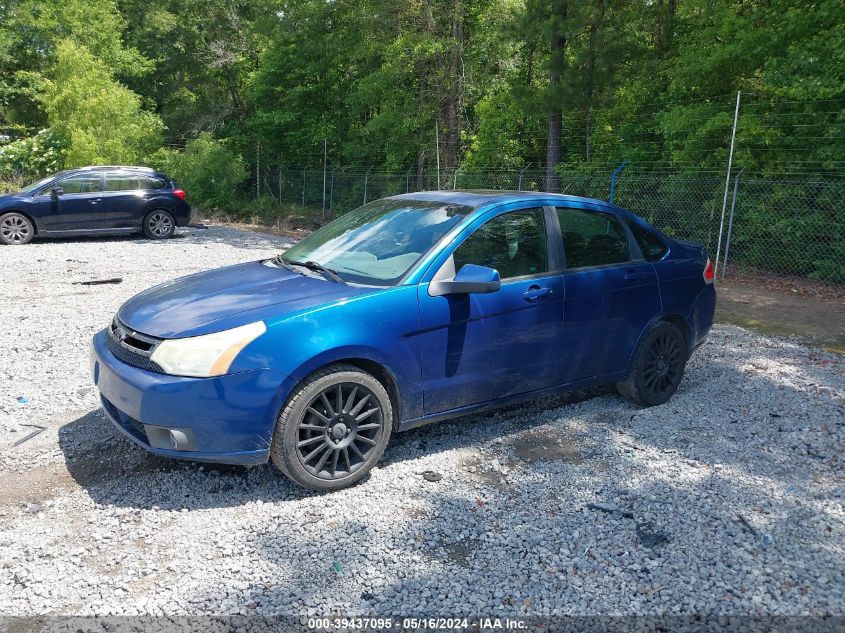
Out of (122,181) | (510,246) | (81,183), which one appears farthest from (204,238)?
(510,246)

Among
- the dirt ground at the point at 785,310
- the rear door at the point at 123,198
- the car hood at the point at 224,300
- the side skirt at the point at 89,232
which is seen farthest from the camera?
the rear door at the point at 123,198

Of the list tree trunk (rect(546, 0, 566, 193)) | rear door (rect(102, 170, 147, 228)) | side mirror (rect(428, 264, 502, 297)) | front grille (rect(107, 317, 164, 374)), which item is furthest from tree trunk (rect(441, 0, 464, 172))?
front grille (rect(107, 317, 164, 374))

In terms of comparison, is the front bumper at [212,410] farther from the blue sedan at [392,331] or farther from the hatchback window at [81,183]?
the hatchback window at [81,183]

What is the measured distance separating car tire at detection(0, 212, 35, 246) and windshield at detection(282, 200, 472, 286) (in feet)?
39.3

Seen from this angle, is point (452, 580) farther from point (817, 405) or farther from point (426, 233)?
point (817, 405)

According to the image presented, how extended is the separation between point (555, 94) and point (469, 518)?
13.0 meters

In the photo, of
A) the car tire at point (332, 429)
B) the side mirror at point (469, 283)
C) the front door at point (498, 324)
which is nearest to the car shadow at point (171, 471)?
the car tire at point (332, 429)

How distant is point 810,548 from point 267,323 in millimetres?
3038

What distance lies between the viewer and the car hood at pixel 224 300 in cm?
384

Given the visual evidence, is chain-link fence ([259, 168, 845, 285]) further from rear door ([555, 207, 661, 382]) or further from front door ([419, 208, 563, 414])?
front door ([419, 208, 563, 414])

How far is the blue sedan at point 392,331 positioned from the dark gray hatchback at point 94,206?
1181 cm

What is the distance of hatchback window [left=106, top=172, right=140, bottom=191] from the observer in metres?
15.4

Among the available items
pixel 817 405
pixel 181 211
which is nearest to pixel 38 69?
pixel 181 211

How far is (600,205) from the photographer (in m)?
5.37
